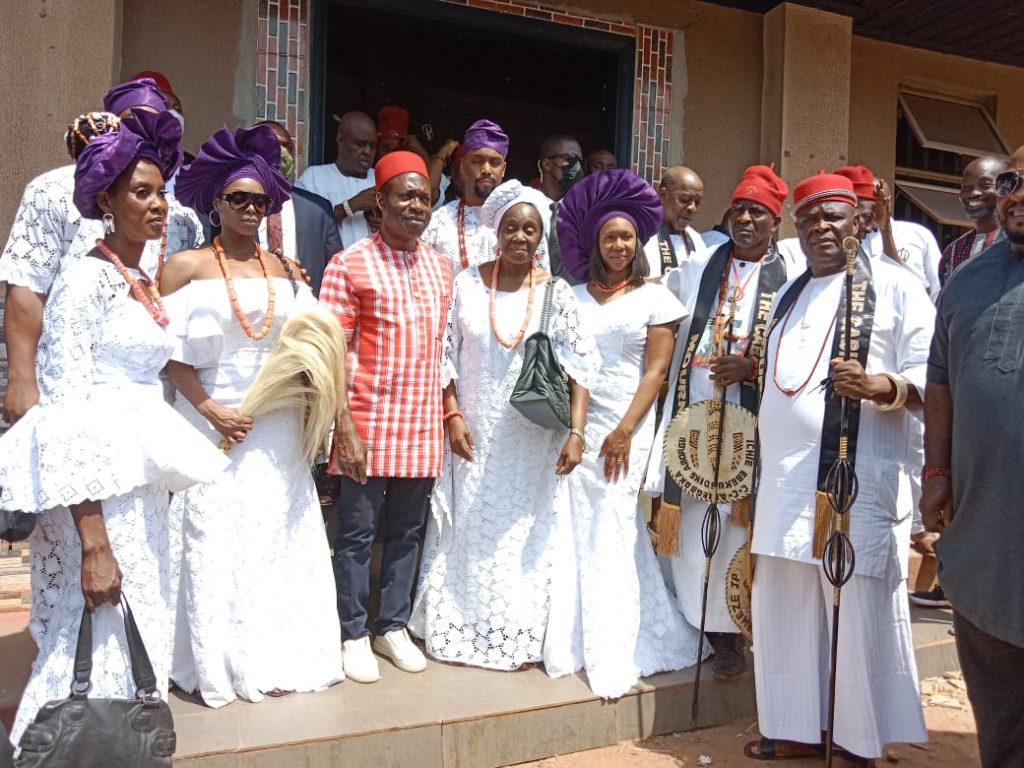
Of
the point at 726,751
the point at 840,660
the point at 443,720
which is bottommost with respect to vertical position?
the point at 726,751

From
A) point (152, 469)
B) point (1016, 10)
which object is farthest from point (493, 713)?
point (1016, 10)

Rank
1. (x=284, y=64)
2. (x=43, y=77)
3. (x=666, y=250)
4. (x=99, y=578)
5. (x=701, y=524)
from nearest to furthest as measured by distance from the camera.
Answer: (x=99, y=578) < (x=701, y=524) < (x=43, y=77) < (x=666, y=250) < (x=284, y=64)

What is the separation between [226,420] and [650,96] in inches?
182

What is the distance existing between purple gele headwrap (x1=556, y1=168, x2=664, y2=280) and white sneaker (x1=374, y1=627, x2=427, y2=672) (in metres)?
1.80

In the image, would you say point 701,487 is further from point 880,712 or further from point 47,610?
point 47,610

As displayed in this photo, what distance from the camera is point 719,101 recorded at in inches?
282

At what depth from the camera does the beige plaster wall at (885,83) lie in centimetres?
786

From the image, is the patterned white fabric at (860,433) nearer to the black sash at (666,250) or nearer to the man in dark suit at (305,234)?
the black sash at (666,250)

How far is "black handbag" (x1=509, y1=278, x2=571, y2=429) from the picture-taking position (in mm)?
3828

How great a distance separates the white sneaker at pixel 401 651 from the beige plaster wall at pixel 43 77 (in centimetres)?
302

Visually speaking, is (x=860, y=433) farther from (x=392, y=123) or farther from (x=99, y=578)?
(x=392, y=123)

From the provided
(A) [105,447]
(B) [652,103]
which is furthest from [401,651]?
(B) [652,103]

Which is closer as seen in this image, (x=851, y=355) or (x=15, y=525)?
(x=15, y=525)

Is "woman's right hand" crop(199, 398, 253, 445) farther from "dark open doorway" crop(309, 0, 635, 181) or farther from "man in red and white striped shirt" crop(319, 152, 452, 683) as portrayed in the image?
"dark open doorway" crop(309, 0, 635, 181)
